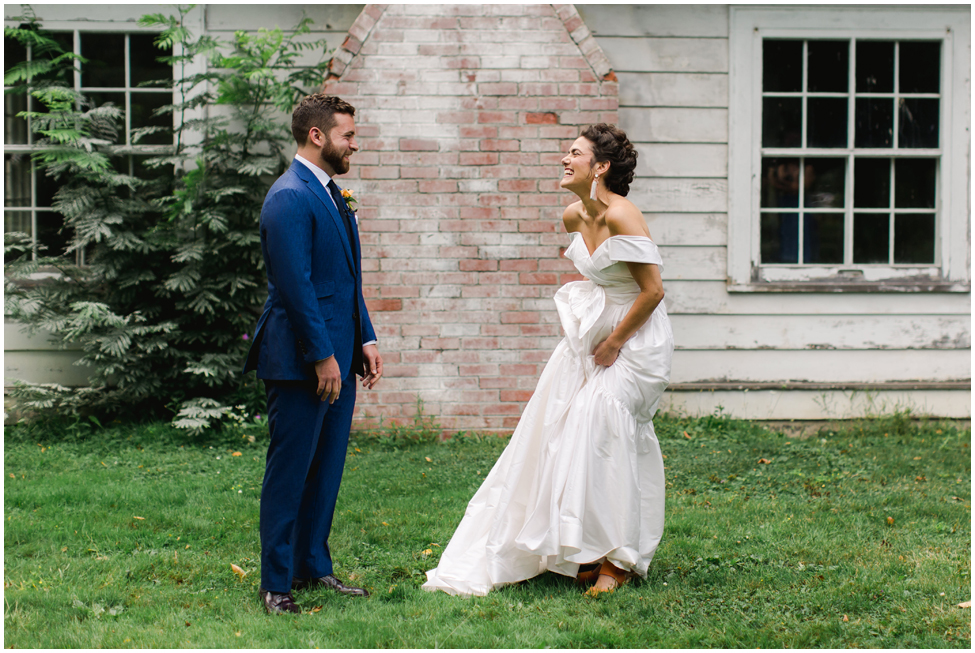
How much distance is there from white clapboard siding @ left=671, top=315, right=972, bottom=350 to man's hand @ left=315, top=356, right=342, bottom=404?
13.5 ft

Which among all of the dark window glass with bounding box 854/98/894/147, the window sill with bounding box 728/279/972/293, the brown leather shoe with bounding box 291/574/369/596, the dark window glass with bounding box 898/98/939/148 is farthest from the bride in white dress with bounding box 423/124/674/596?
the dark window glass with bounding box 898/98/939/148

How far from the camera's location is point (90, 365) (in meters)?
6.02

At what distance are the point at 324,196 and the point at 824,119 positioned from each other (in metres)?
5.11

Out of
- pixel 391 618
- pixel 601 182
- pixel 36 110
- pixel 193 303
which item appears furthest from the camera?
pixel 36 110

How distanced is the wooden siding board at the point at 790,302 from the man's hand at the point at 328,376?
4100mm

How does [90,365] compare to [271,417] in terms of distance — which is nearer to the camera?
[271,417]

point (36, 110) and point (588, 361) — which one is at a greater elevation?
point (36, 110)

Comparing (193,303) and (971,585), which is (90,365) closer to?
(193,303)

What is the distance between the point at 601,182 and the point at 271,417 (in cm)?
164

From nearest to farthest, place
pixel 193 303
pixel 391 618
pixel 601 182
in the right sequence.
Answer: pixel 391 618, pixel 601 182, pixel 193 303

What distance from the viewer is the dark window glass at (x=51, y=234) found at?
20.5 feet

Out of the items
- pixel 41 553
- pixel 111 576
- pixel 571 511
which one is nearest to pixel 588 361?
pixel 571 511

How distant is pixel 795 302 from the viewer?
6.42 metres

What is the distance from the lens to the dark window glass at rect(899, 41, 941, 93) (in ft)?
21.4
